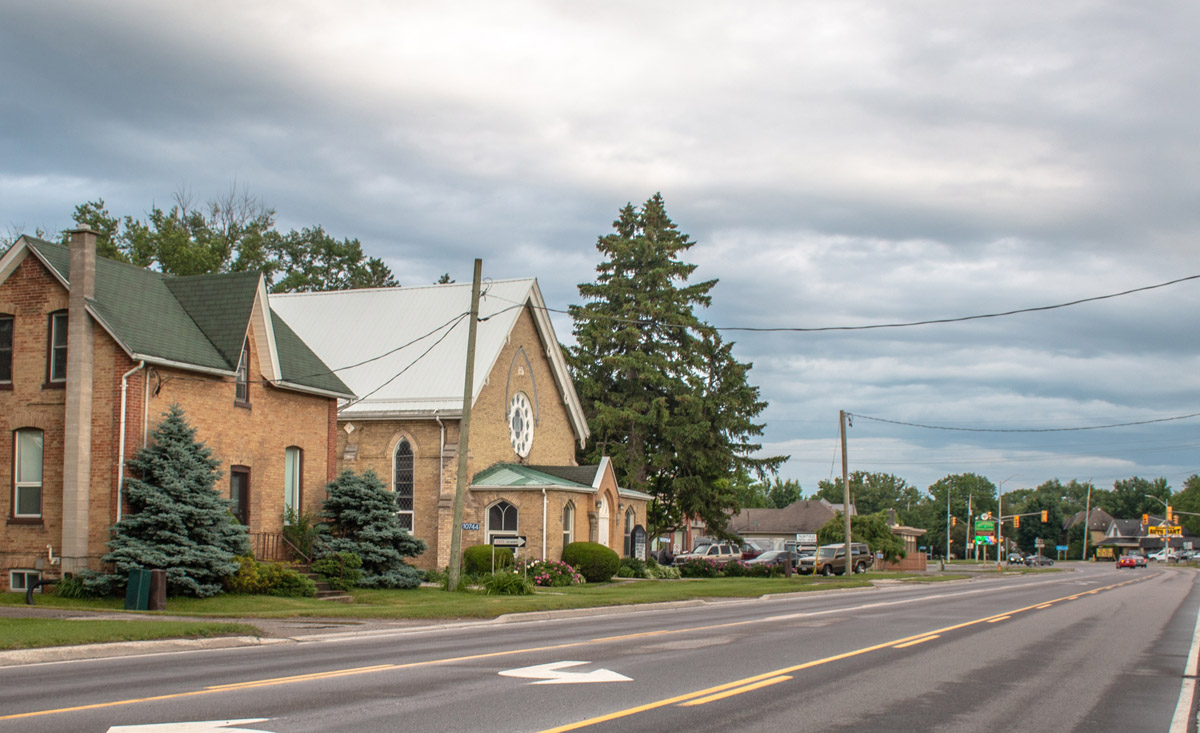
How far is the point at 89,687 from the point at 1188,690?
465 inches

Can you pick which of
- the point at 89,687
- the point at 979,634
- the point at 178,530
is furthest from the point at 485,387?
the point at 89,687

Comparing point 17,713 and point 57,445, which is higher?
point 57,445

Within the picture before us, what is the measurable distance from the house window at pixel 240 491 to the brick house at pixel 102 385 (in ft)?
0.12

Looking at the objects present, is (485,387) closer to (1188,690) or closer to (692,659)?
(692,659)

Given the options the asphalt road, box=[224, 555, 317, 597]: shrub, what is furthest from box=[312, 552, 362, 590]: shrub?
the asphalt road

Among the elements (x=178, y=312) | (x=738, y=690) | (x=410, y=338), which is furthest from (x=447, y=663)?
(x=410, y=338)

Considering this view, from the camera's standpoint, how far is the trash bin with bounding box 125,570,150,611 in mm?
21783

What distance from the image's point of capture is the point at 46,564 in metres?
24.0

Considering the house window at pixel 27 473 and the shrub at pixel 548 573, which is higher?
the house window at pixel 27 473

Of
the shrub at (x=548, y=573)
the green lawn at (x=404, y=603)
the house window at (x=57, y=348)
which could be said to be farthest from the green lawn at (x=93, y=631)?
the shrub at (x=548, y=573)

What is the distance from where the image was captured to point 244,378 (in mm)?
28281

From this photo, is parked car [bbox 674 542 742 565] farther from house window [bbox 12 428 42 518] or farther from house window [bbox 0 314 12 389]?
house window [bbox 0 314 12 389]

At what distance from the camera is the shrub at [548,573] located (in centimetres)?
3359

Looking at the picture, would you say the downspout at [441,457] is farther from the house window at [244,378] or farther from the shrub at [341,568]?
the house window at [244,378]
